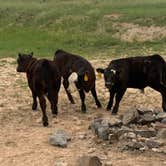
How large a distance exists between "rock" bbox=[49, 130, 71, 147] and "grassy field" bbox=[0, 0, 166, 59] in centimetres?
1149

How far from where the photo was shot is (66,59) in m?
13.8

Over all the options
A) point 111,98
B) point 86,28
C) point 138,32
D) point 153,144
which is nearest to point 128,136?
point 153,144

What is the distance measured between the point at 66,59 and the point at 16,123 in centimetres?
257

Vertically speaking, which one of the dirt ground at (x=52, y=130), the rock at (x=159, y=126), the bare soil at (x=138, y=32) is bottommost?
the bare soil at (x=138, y=32)

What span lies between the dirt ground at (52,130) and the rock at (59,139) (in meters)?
0.10

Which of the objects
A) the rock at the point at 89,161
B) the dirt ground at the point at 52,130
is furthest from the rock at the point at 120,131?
the rock at the point at 89,161

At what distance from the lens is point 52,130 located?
11.2 meters

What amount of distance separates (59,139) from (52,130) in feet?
3.43

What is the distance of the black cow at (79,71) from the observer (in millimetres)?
12883

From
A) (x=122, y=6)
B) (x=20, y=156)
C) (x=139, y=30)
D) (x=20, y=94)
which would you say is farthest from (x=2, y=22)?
(x=20, y=156)

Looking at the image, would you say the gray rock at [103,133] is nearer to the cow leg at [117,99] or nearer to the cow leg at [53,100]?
the cow leg at [53,100]

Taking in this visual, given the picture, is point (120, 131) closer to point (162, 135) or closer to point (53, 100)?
point (162, 135)

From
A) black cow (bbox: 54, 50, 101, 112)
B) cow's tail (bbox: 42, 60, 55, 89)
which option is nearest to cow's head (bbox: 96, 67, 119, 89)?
black cow (bbox: 54, 50, 101, 112)

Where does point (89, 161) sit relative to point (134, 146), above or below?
above
